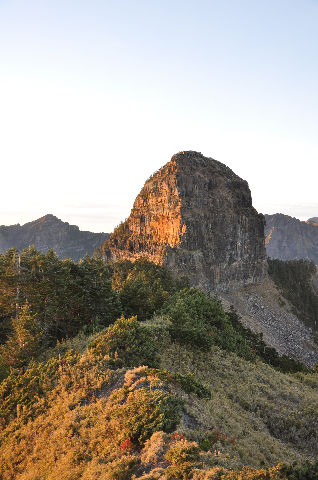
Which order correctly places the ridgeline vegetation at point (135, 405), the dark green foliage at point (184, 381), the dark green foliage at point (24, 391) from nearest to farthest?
the ridgeline vegetation at point (135, 405) → the dark green foliage at point (24, 391) → the dark green foliage at point (184, 381)

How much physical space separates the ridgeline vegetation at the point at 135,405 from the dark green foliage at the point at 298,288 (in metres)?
126

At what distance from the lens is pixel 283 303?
146 meters

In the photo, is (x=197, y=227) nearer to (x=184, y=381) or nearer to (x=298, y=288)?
(x=298, y=288)

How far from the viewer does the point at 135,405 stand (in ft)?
50.1

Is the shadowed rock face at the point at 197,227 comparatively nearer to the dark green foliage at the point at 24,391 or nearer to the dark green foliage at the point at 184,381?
the dark green foliage at the point at 184,381

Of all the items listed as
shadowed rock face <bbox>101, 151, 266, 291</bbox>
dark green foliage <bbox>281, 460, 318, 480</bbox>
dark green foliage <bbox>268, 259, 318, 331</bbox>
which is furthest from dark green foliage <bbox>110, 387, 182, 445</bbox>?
dark green foliage <bbox>268, 259, 318, 331</bbox>

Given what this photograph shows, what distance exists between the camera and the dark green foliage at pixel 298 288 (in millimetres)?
154625

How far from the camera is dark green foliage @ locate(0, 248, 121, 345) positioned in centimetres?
3609

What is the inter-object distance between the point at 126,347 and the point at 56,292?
683 inches

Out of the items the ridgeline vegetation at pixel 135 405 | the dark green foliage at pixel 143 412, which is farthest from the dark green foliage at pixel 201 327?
the dark green foliage at pixel 143 412

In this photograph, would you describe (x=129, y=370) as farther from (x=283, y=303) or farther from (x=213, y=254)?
(x=283, y=303)

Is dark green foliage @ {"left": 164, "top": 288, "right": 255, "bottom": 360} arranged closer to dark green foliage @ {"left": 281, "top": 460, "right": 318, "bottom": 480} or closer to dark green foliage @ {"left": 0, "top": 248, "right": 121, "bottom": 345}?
dark green foliage @ {"left": 0, "top": 248, "right": 121, "bottom": 345}

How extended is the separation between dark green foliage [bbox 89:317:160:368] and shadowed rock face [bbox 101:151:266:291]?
3513 inches

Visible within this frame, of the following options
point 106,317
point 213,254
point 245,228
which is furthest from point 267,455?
point 245,228
